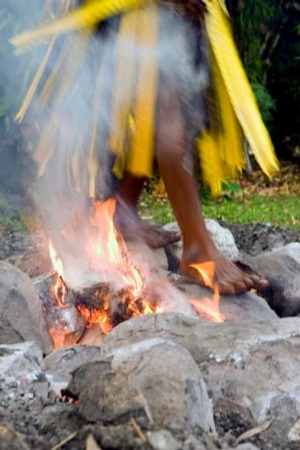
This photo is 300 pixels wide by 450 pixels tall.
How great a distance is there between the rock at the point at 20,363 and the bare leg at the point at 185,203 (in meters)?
1.00

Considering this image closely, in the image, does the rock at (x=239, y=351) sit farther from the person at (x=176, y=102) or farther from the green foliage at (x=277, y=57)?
the green foliage at (x=277, y=57)

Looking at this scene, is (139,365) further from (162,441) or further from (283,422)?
(283,422)

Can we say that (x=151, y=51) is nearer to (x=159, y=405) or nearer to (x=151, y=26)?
(x=151, y=26)

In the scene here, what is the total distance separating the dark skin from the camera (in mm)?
3875

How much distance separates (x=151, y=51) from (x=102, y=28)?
20 cm

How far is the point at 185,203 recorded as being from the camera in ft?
13.1

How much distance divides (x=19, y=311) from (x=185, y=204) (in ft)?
2.57

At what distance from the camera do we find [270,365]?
3.07 metres

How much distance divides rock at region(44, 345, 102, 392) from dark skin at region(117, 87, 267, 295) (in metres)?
0.76

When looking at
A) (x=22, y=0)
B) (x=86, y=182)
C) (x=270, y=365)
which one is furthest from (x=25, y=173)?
(x=270, y=365)

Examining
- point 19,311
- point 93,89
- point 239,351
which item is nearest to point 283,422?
point 239,351

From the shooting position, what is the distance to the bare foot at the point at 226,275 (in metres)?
3.99

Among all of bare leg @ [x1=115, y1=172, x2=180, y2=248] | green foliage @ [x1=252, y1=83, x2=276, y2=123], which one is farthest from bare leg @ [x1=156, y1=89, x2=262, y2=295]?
green foliage @ [x1=252, y1=83, x2=276, y2=123]

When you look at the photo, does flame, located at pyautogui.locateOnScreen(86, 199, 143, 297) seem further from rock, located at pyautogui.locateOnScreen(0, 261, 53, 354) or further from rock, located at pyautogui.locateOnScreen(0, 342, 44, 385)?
rock, located at pyautogui.locateOnScreen(0, 342, 44, 385)
